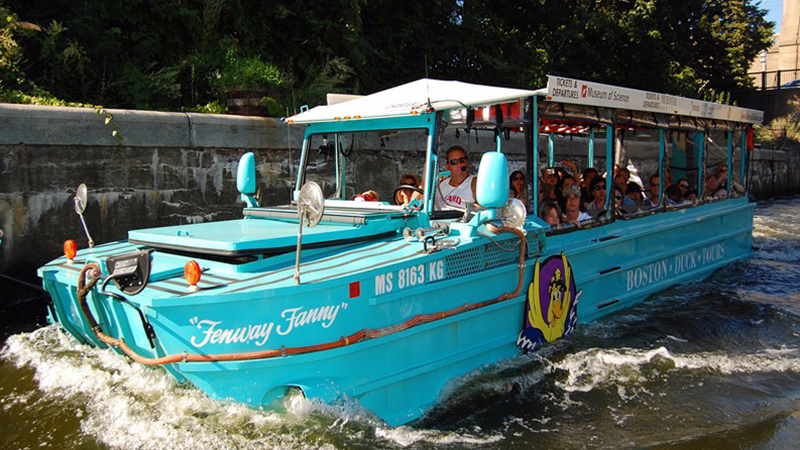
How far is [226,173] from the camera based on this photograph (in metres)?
7.85

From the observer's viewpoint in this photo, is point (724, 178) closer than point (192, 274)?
No

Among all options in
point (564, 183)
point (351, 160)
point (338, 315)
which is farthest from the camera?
point (564, 183)

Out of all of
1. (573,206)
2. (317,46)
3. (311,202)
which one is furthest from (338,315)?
(317,46)

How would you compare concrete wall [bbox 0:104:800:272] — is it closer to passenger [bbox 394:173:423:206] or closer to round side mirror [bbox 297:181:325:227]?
passenger [bbox 394:173:423:206]

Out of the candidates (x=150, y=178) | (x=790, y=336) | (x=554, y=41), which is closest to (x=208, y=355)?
(x=150, y=178)

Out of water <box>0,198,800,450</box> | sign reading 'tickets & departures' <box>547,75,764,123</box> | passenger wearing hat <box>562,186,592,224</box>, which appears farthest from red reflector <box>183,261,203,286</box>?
passenger wearing hat <box>562,186,592,224</box>

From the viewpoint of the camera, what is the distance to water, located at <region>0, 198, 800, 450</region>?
3.89 metres

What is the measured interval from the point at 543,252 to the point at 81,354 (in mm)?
3623

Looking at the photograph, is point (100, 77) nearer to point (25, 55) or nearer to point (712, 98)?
point (25, 55)

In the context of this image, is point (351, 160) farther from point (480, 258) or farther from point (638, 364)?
point (638, 364)

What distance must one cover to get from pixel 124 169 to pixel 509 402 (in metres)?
4.73

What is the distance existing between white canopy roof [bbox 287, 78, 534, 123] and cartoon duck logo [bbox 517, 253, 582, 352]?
52.6 inches

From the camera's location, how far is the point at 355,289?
384cm

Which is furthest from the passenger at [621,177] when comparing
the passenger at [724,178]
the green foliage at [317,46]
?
the green foliage at [317,46]
